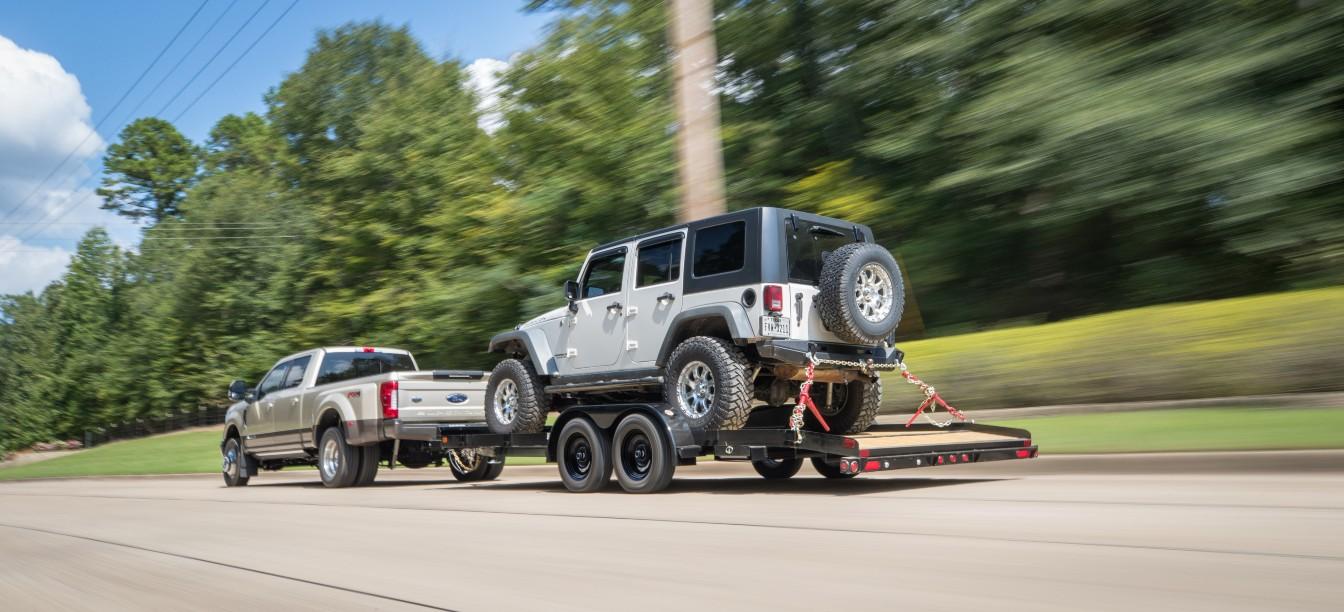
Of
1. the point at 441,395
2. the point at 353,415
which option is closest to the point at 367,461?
the point at 353,415

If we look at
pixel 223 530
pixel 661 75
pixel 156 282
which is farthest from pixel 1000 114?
pixel 156 282

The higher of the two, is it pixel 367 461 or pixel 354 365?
pixel 354 365

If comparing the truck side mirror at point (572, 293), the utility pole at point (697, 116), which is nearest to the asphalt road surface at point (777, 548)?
the truck side mirror at point (572, 293)

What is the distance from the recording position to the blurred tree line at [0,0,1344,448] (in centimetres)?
1306

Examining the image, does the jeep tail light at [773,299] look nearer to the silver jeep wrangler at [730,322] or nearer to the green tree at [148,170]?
the silver jeep wrangler at [730,322]

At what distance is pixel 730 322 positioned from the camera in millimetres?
9344

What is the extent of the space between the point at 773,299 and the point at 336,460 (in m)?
8.19

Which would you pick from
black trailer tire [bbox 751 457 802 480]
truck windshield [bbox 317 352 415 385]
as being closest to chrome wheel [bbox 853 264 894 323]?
black trailer tire [bbox 751 457 802 480]

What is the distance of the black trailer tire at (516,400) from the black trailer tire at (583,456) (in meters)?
0.57

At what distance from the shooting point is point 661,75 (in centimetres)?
2117

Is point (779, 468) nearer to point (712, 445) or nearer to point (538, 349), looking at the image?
point (712, 445)

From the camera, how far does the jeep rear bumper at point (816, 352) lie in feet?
29.8

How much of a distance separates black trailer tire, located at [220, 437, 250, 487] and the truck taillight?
501cm

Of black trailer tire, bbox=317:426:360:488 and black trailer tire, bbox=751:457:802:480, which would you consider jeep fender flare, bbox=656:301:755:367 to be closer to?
black trailer tire, bbox=751:457:802:480
